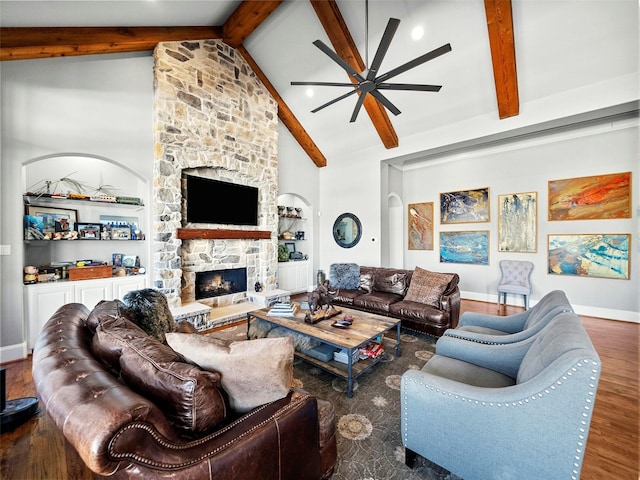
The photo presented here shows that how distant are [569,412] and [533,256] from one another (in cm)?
503

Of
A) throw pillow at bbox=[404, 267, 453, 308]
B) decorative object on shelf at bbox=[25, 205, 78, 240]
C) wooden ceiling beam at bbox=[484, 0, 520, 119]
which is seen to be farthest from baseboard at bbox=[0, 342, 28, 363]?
wooden ceiling beam at bbox=[484, 0, 520, 119]

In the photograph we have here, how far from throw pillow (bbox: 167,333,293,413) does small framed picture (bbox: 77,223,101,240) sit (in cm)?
362

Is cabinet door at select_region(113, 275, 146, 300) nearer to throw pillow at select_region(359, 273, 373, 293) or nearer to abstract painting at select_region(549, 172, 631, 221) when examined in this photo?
throw pillow at select_region(359, 273, 373, 293)

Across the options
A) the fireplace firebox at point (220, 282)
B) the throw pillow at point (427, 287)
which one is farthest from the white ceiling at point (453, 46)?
the fireplace firebox at point (220, 282)

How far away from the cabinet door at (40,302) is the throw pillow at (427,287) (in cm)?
463

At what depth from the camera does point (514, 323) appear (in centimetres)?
248

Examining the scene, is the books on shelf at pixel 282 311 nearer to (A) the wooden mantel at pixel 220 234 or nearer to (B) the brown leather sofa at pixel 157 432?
(B) the brown leather sofa at pixel 157 432

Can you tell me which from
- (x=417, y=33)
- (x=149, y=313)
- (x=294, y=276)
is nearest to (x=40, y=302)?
(x=149, y=313)

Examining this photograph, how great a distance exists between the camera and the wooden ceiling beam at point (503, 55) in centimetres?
328

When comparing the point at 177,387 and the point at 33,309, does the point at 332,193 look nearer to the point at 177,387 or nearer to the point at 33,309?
the point at 33,309

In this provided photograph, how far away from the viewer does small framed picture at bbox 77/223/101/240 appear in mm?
3696

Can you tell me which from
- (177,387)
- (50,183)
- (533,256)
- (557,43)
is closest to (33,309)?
(50,183)

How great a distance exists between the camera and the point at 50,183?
363cm

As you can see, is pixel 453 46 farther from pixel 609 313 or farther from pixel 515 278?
pixel 609 313
